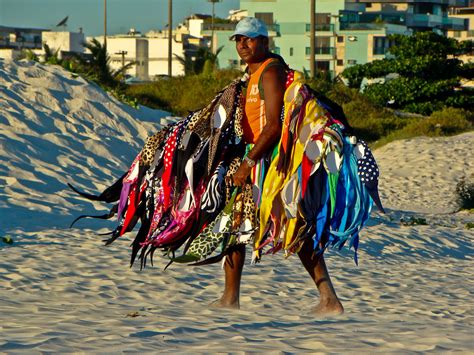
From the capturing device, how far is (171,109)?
86.4 feet

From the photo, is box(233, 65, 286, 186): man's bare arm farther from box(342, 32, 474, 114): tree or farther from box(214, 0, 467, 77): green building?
box(214, 0, 467, 77): green building

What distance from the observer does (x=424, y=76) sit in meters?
40.5

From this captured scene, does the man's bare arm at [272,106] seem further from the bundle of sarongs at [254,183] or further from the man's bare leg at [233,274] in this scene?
the man's bare leg at [233,274]

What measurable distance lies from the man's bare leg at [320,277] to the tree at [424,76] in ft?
105

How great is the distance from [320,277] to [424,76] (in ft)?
112

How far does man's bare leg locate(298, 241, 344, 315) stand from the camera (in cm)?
709

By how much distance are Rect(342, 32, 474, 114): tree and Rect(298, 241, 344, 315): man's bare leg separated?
105ft

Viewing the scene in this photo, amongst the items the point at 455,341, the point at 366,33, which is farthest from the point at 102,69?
the point at 366,33

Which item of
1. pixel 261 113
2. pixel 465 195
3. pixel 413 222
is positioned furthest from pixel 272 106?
pixel 465 195

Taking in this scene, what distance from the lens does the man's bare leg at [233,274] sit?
23.8 ft

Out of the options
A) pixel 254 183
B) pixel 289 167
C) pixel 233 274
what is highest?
pixel 289 167

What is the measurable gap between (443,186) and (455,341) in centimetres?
1509

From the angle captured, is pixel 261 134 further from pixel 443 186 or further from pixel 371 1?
pixel 371 1

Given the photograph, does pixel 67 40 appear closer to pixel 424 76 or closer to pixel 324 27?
pixel 324 27
